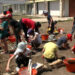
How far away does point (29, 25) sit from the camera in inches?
319

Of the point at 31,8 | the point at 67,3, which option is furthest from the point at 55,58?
the point at 31,8

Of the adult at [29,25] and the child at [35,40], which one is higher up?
the adult at [29,25]

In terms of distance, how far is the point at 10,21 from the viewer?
295 inches

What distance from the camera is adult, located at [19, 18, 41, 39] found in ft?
26.1

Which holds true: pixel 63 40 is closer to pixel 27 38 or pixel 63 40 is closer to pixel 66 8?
pixel 27 38

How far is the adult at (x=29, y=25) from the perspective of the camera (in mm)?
7948

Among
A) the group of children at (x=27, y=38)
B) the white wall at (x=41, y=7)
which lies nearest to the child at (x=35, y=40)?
the group of children at (x=27, y=38)

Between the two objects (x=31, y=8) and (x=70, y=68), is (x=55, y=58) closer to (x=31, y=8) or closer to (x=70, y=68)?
(x=70, y=68)

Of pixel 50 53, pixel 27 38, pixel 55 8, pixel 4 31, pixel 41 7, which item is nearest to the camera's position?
pixel 50 53

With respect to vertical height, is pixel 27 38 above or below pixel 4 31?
below

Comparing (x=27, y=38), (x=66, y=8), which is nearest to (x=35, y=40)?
(x=27, y=38)

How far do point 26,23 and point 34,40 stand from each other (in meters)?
0.75

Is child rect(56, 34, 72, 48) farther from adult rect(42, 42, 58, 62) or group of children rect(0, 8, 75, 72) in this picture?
adult rect(42, 42, 58, 62)

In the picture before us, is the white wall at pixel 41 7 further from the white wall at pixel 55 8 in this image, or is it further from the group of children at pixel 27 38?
the group of children at pixel 27 38
